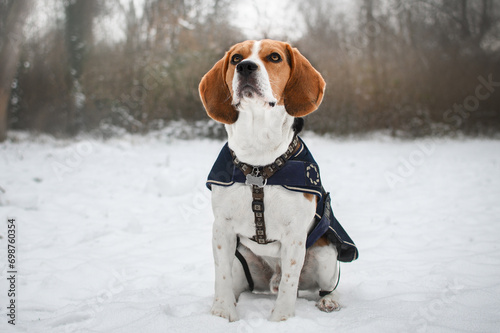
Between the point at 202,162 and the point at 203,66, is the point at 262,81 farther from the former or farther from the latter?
the point at 203,66

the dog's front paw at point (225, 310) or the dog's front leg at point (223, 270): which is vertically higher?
the dog's front leg at point (223, 270)

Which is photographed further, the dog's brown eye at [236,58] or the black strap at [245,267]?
the black strap at [245,267]

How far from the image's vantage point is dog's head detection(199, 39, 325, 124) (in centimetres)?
211

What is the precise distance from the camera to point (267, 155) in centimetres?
217

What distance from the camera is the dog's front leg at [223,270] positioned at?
7.12ft

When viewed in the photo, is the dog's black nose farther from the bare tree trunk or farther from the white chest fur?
the bare tree trunk

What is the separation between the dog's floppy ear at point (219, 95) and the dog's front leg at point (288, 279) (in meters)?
0.84

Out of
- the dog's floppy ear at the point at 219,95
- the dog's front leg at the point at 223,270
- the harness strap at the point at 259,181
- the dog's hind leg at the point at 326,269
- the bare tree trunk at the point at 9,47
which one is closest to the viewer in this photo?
the harness strap at the point at 259,181

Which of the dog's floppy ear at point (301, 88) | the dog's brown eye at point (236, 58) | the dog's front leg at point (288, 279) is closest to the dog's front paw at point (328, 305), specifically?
the dog's front leg at point (288, 279)

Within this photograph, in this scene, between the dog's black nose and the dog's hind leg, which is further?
the dog's hind leg

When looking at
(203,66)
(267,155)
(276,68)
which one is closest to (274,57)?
(276,68)

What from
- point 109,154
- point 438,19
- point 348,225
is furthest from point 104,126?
point 438,19

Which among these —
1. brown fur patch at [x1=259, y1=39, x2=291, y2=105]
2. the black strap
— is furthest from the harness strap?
brown fur patch at [x1=259, y1=39, x2=291, y2=105]

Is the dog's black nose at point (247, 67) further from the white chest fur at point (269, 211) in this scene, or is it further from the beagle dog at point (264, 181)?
the white chest fur at point (269, 211)
